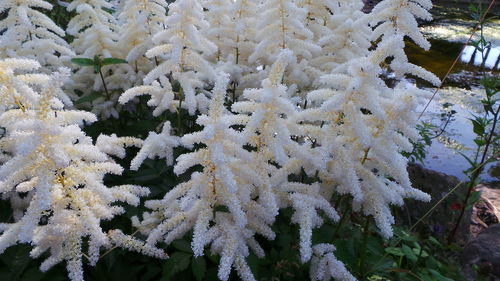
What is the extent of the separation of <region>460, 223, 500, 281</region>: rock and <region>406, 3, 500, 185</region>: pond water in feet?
5.07

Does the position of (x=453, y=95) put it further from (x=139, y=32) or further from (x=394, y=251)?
(x=139, y=32)

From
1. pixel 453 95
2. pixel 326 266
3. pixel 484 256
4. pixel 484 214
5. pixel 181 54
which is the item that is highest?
pixel 181 54

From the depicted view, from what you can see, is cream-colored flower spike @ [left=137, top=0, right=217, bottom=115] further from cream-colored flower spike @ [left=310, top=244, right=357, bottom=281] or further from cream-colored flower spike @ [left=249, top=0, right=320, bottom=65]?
cream-colored flower spike @ [left=310, top=244, right=357, bottom=281]

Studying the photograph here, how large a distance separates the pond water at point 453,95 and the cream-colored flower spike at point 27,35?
3.59 m

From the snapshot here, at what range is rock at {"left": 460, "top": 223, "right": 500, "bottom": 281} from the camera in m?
4.71

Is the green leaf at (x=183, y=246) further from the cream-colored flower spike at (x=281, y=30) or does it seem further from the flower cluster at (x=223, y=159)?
the cream-colored flower spike at (x=281, y=30)

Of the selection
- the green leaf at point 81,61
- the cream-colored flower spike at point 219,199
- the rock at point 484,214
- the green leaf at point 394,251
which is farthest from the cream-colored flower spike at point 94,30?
the rock at point 484,214

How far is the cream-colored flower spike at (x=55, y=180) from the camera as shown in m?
2.09

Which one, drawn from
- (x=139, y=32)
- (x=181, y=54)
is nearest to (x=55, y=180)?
(x=181, y=54)

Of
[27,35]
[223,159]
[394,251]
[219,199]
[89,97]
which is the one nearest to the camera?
[223,159]

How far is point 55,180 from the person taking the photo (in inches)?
90.5

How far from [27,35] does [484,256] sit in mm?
5150

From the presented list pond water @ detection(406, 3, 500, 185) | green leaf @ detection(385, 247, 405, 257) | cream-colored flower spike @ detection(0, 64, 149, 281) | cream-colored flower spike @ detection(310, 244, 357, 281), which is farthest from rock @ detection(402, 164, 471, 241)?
cream-colored flower spike @ detection(0, 64, 149, 281)

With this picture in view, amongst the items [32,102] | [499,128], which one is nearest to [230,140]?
[32,102]
